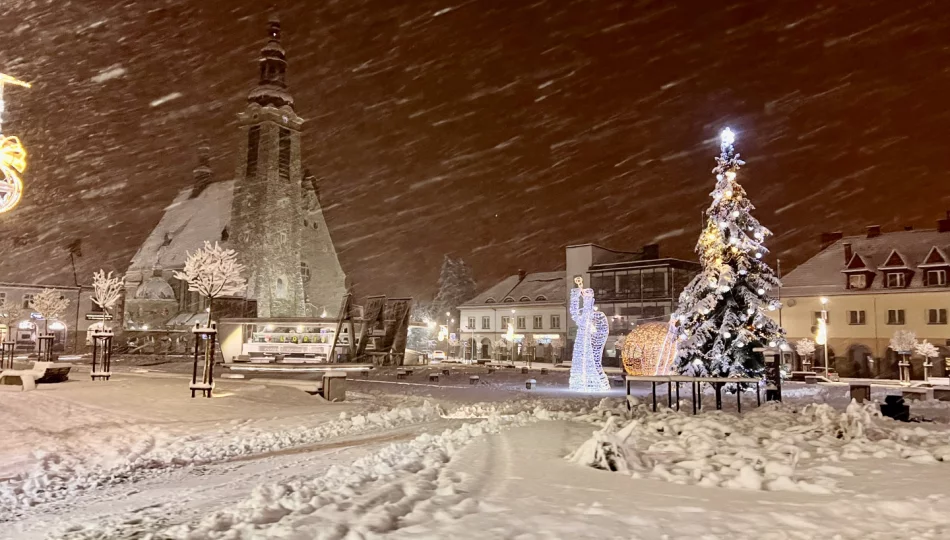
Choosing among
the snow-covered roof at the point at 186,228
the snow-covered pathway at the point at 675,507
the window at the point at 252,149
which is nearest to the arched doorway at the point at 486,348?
the snow-covered roof at the point at 186,228

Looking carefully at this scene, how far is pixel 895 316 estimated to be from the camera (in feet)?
142

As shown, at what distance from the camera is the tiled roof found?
4419 centimetres

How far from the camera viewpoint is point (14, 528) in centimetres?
729

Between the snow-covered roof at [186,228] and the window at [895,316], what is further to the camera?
the snow-covered roof at [186,228]

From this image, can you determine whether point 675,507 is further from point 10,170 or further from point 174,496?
point 10,170

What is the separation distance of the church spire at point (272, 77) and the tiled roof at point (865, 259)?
50810mm

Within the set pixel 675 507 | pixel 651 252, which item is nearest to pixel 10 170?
pixel 675 507

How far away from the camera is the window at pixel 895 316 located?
4319 cm

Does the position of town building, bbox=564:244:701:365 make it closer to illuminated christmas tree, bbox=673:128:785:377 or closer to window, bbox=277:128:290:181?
window, bbox=277:128:290:181

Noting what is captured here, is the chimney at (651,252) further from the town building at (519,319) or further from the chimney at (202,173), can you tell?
the chimney at (202,173)

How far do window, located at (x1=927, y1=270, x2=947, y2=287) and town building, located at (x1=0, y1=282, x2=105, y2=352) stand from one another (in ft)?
241

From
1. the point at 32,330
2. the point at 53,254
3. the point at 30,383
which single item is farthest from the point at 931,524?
the point at 53,254

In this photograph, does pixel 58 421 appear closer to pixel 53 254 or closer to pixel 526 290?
pixel 526 290

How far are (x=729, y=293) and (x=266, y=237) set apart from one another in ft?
168
